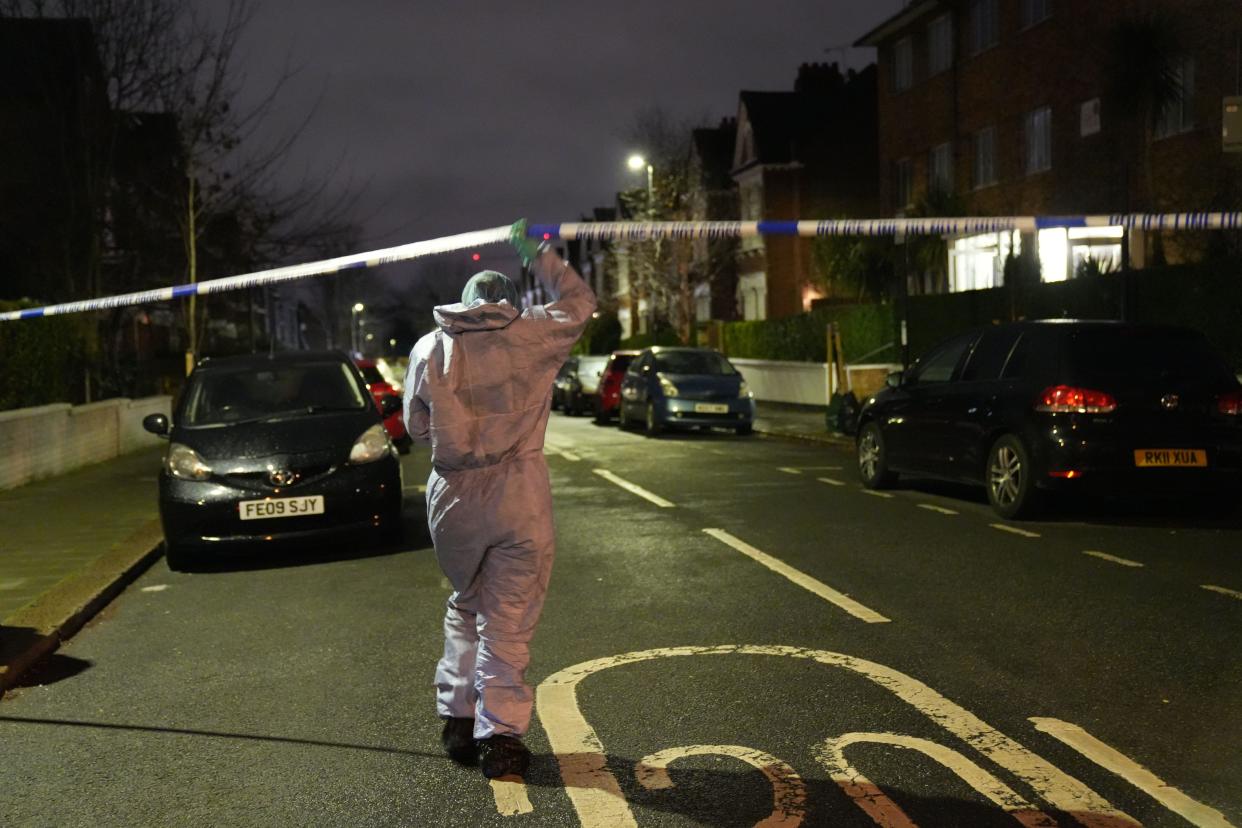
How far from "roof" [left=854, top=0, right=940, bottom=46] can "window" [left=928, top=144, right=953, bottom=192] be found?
3351mm

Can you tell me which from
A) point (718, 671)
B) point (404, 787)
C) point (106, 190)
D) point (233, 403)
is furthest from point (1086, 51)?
point (404, 787)

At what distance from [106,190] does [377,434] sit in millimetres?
Answer: 18077

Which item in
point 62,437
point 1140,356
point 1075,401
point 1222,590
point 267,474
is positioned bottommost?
point 1222,590

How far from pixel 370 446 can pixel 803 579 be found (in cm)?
350

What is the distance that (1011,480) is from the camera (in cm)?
1065

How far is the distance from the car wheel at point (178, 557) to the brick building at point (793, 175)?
36.8m

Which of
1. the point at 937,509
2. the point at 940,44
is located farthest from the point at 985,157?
the point at 937,509

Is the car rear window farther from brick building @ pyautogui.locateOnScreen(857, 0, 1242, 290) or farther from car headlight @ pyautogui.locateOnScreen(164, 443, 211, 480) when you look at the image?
brick building @ pyautogui.locateOnScreen(857, 0, 1242, 290)

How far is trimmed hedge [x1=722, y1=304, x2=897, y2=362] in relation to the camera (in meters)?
28.1

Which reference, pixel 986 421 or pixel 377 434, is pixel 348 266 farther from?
pixel 986 421

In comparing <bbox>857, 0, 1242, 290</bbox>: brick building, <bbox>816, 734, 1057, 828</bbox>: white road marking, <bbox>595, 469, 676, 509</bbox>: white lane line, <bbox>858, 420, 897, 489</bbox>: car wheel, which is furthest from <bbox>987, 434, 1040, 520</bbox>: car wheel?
<bbox>857, 0, 1242, 290</bbox>: brick building

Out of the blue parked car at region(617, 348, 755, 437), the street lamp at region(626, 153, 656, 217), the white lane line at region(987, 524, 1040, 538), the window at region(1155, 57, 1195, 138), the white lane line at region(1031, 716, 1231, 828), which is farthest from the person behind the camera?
the street lamp at region(626, 153, 656, 217)

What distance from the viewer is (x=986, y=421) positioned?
11.0 meters

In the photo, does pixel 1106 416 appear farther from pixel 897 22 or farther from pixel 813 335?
pixel 897 22
